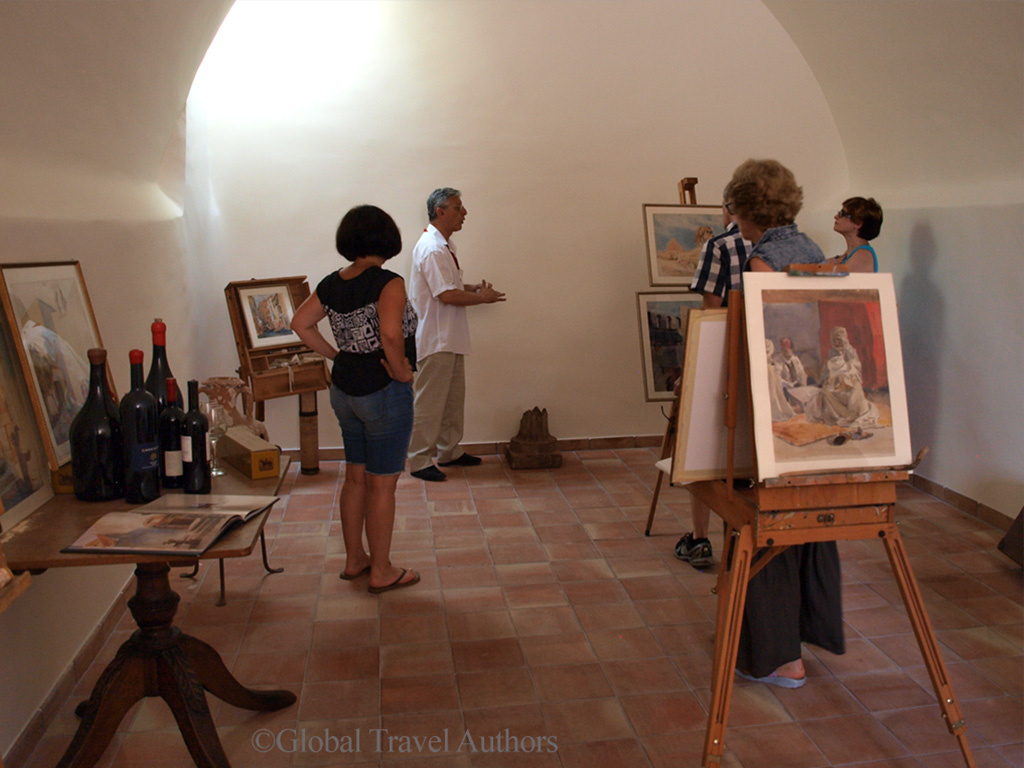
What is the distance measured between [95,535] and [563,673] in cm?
160

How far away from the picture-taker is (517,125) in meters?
5.54

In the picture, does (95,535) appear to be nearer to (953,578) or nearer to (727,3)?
(953,578)

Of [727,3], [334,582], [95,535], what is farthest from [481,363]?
[95,535]

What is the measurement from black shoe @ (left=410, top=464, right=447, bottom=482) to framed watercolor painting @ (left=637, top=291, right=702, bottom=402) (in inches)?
53.9

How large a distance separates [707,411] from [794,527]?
393 millimetres

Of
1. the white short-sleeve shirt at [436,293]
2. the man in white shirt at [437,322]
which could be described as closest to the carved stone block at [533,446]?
the man in white shirt at [437,322]

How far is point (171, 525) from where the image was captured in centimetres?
193

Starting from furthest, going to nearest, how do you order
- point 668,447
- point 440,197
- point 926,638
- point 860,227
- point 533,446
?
point 533,446 < point 440,197 < point 860,227 < point 668,447 < point 926,638

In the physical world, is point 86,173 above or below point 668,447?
above

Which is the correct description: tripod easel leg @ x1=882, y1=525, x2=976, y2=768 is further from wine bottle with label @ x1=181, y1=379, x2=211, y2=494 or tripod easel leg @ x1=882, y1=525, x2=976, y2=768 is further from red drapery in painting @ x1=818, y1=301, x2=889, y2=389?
wine bottle with label @ x1=181, y1=379, x2=211, y2=494

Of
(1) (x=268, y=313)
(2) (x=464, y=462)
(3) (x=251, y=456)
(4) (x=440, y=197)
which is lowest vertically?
(2) (x=464, y=462)

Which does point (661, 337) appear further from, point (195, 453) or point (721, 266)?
point (195, 453)

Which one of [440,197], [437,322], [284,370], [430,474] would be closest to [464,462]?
[430,474]

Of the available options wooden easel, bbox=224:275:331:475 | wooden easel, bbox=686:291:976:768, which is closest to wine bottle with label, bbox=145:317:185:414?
wooden easel, bbox=686:291:976:768
